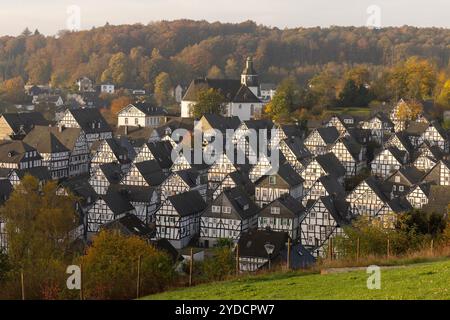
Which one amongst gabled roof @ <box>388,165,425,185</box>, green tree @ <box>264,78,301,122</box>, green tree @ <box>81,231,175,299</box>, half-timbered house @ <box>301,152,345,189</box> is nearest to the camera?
green tree @ <box>81,231,175,299</box>

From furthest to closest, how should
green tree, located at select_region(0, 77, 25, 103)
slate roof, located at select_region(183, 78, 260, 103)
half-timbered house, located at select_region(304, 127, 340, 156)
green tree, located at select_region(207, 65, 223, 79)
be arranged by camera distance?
1. green tree, located at select_region(207, 65, 223, 79)
2. green tree, located at select_region(0, 77, 25, 103)
3. slate roof, located at select_region(183, 78, 260, 103)
4. half-timbered house, located at select_region(304, 127, 340, 156)

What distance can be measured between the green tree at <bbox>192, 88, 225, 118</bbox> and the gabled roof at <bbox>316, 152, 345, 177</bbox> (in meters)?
23.2

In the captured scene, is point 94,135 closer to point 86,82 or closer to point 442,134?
point 442,134

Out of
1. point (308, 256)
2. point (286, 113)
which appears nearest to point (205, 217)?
point (308, 256)

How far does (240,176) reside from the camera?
4834 cm

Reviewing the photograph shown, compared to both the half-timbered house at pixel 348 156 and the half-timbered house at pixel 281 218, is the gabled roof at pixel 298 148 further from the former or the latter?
the half-timbered house at pixel 281 218

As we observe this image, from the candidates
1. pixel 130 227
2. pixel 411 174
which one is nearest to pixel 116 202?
pixel 130 227

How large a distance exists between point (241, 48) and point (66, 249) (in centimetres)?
9842

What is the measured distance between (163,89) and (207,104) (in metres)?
30.8

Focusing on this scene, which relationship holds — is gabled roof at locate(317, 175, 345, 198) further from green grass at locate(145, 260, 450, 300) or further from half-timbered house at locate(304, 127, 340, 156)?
green grass at locate(145, 260, 450, 300)

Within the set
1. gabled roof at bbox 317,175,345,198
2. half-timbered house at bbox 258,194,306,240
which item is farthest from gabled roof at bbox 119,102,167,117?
half-timbered house at bbox 258,194,306,240

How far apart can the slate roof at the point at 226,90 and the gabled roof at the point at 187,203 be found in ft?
126

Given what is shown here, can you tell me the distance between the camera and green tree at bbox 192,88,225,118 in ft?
245

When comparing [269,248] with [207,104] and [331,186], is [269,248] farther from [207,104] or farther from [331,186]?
[207,104]
